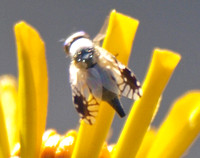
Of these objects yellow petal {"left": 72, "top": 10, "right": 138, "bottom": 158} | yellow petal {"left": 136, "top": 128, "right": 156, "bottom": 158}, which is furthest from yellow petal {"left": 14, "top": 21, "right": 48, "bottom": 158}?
yellow petal {"left": 136, "top": 128, "right": 156, "bottom": 158}

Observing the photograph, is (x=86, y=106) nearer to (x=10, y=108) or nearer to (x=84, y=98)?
(x=84, y=98)

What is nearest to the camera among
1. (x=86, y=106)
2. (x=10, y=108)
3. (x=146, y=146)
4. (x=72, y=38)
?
(x=86, y=106)

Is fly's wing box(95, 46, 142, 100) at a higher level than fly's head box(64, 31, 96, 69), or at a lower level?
lower

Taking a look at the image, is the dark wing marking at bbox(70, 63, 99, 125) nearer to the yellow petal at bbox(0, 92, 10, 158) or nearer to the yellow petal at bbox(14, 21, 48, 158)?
the yellow petal at bbox(14, 21, 48, 158)

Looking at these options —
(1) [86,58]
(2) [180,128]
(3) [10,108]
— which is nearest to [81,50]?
(1) [86,58]

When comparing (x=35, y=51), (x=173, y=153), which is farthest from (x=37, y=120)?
(x=173, y=153)

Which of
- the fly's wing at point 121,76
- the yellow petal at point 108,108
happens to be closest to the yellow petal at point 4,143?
the yellow petal at point 108,108
